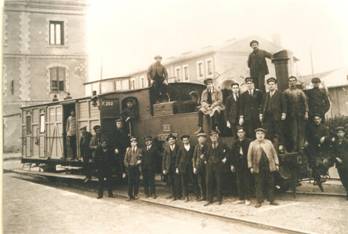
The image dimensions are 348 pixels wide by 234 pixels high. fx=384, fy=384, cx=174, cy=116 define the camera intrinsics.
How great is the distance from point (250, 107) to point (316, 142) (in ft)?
4.56

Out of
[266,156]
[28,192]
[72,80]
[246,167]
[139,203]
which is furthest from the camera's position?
[72,80]

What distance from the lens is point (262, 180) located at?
21.6 ft

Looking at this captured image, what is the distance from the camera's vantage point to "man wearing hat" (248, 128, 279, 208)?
6463mm

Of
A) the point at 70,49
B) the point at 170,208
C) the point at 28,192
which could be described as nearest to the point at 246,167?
the point at 170,208

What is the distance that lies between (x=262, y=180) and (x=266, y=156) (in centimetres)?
43

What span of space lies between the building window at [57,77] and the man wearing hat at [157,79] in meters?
9.40

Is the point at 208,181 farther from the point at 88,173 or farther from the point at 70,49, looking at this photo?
the point at 70,49

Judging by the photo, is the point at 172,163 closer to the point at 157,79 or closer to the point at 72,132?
the point at 157,79

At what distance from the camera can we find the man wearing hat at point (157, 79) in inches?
355

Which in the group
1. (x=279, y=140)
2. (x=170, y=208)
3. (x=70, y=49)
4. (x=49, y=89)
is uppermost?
(x=70, y=49)

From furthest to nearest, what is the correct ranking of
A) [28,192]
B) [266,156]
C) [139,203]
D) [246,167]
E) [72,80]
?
[72,80] < [28,192] < [139,203] < [246,167] < [266,156]

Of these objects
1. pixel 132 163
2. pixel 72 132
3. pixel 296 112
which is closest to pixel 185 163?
pixel 132 163

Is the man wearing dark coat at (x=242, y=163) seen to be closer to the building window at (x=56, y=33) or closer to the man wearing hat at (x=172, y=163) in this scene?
the man wearing hat at (x=172, y=163)

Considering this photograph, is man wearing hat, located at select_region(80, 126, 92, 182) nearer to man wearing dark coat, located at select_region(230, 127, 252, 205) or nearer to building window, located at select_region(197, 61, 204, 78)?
man wearing dark coat, located at select_region(230, 127, 252, 205)
